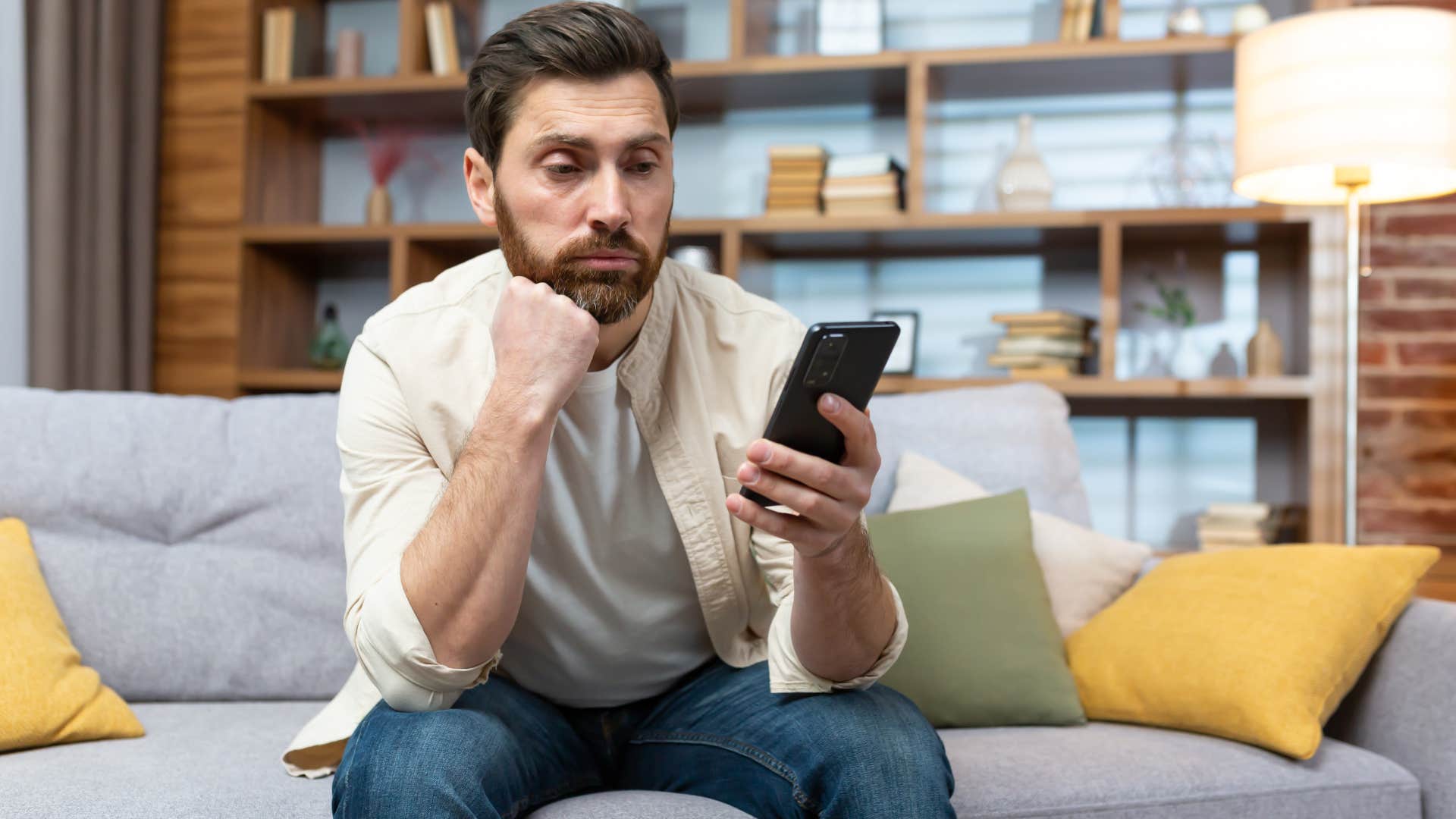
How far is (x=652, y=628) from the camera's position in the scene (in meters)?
1.32

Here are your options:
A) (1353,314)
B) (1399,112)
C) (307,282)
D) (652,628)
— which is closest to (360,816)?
(652,628)

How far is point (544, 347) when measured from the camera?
113 cm

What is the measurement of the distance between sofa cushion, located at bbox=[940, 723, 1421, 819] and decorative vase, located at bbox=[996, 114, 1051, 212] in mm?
1737

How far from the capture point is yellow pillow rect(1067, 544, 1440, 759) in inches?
56.3

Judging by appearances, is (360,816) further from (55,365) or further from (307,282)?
(307,282)

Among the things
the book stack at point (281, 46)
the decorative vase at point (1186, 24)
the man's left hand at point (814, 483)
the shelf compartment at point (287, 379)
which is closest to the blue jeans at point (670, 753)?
the man's left hand at point (814, 483)

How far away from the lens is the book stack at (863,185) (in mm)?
2953

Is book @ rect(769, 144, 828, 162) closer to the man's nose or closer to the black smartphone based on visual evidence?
the man's nose

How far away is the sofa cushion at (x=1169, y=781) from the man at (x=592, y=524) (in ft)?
0.82

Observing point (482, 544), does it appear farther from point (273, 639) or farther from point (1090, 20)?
point (1090, 20)

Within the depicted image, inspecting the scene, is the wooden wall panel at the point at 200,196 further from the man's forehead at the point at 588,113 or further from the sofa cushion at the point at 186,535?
the man's forehead at the point at 588,113

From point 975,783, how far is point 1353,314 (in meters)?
1.65

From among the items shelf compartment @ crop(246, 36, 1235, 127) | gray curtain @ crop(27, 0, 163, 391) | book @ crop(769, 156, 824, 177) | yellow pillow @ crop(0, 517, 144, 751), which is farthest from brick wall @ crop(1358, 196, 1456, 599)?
gray curtain @ crop(27, 0, 163, 391)

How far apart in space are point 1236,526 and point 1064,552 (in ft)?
4.15
